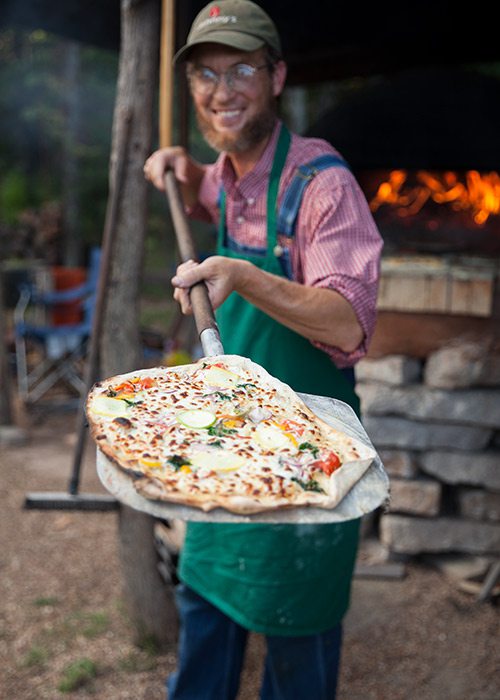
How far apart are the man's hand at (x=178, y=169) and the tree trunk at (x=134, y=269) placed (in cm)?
31

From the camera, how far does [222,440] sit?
1784 millimetres

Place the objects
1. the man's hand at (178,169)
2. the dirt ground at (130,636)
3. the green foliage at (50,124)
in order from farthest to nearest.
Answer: the green foliage at (50,124), the dirt ground at (130,636), the man's hand at (178,169)

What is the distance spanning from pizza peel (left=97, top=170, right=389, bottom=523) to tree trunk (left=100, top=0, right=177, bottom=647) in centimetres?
160

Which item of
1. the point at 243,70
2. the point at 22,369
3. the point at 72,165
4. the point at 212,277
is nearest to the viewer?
the point at 212,277

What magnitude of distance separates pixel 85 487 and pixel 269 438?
379 centimetres

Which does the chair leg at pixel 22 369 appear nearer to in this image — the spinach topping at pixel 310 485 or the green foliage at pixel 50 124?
the spinach topping at pixel 310 485

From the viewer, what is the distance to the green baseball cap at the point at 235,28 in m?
2.42

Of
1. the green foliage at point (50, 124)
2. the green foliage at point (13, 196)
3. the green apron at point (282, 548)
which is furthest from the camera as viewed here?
the green foliage at point (13, 196)

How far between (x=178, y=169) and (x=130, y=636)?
6.91 feet

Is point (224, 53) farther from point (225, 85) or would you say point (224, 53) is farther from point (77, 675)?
point (77, 675)

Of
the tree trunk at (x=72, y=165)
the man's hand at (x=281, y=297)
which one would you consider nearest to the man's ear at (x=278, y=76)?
the man's hand at (x=281, y=297)

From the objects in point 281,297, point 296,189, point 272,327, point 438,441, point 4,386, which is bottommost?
point 4,386

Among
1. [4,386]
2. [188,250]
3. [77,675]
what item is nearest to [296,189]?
[188,250]

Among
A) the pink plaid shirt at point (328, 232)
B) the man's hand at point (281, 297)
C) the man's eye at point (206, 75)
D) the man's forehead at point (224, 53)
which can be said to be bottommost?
the man's hand at point (281, 297)
